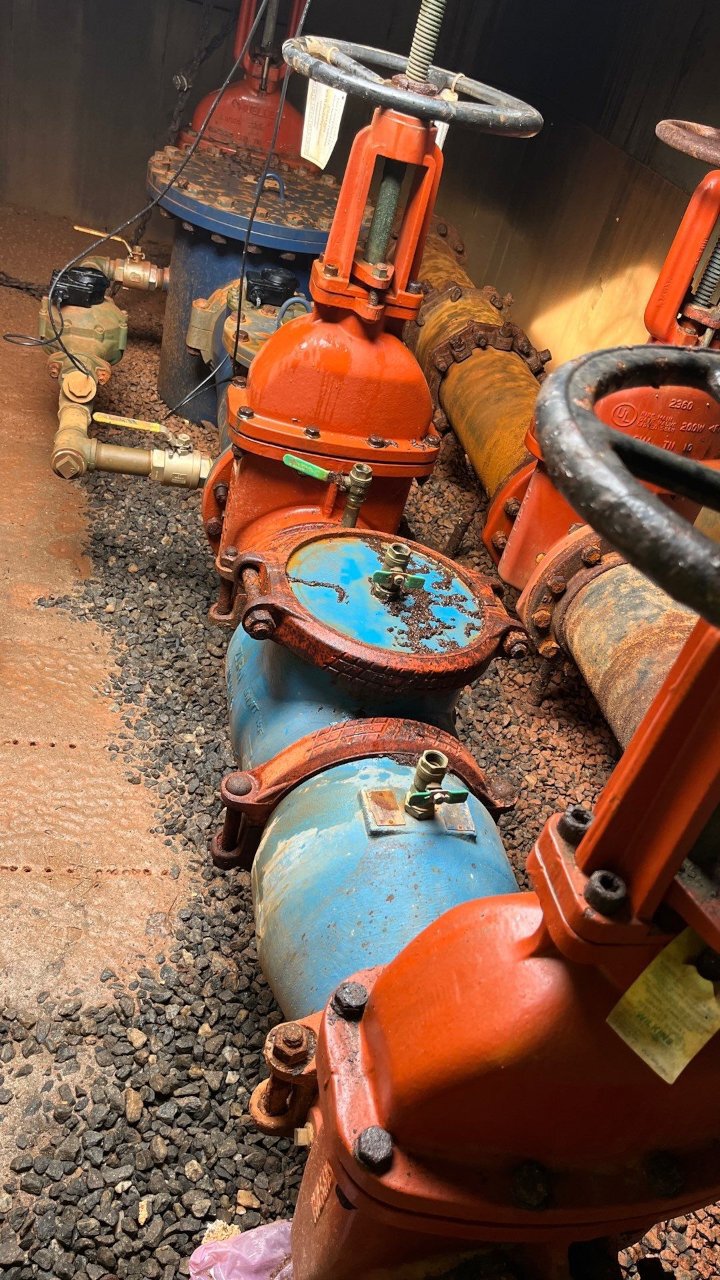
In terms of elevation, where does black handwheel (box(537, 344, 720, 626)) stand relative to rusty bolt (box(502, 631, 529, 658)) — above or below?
above

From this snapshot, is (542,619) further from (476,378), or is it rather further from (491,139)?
(491,139)

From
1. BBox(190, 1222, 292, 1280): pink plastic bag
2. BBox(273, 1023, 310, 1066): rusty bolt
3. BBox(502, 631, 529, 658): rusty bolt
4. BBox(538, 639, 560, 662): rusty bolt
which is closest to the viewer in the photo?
BBox(273, 1023, 310, 1066): rusty bolt

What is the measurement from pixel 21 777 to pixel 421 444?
4.70 ft

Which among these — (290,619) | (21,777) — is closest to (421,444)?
(290,619)

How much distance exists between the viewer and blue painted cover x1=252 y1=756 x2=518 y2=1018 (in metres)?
1.47

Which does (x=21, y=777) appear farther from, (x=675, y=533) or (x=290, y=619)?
(x=675, y=533)

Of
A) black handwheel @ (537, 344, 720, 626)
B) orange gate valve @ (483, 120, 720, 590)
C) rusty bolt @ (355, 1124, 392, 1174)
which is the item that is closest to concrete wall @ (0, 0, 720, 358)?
orange gate valve @ (483, 120, 720, 590)

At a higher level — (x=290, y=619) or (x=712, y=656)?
(x=712, y=656)

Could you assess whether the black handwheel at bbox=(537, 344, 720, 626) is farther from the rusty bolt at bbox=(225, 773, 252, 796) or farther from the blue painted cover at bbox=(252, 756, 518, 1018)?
the rusty bolt at bbox=(225, 773, 252, 796)

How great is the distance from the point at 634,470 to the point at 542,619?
7.16 ft

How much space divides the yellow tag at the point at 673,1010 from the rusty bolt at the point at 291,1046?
1.84ft

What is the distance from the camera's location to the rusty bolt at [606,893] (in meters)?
0.79

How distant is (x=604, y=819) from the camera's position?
2.65 feet

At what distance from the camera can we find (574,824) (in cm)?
87
